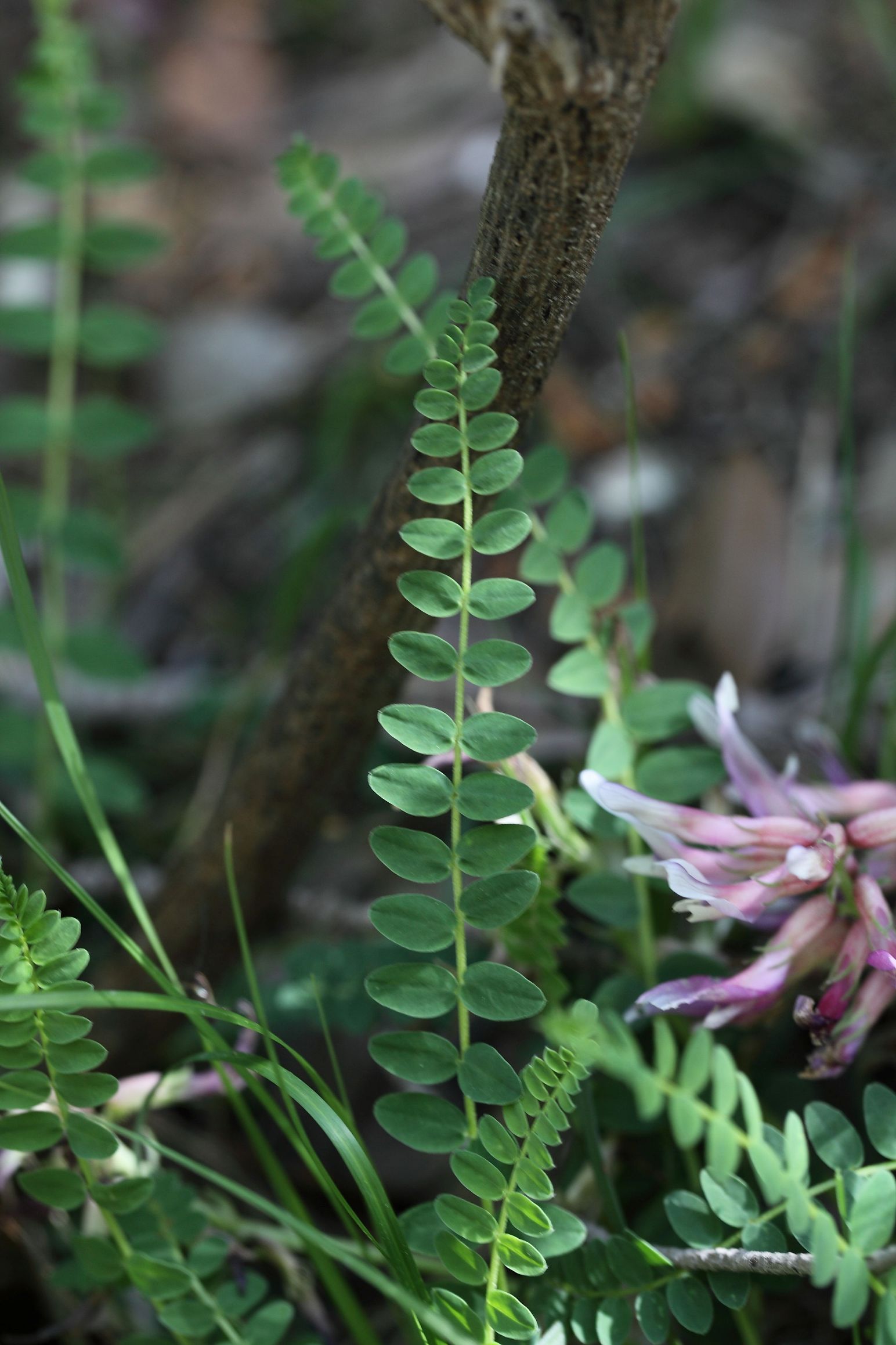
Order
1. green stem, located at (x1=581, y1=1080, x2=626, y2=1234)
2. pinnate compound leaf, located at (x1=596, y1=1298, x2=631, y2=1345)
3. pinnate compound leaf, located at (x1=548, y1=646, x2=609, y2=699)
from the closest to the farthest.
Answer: pinnate compound leaf, located at (x1=596, y1=1298, x2=631, y2=1345) < green stem, located at (x1=581, y1=1080, x2=626, y2=1234) < pinnate compound leaf, located at (x1=548, y1=646, x2=609, y2=699)

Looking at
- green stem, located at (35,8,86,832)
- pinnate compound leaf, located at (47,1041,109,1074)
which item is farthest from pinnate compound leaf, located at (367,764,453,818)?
green stem, located at (35,8,86,832)

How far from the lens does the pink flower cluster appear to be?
1151mm

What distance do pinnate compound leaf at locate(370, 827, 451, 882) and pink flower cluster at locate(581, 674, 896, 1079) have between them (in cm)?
20

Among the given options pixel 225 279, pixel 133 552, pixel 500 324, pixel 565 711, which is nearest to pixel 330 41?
pixel 225 279

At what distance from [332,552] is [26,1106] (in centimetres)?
162

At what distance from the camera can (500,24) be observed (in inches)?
32.3

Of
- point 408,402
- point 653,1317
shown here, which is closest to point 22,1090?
point 653,1317

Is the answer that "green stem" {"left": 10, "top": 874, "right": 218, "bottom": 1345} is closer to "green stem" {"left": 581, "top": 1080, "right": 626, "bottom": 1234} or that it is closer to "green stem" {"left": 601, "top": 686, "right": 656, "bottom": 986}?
"green stem" {"left": 581, "top": 1080, "right": 626, "bottom": 1234}

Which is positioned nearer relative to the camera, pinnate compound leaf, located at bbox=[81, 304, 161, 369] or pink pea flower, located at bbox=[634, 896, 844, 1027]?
pink pea flower, located at bbox=[634, 896, 844, 1027]

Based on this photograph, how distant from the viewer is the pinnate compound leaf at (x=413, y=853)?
1095 mm

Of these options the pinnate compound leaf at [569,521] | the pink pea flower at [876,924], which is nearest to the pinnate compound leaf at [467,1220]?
the pink pea flower at [876,924]

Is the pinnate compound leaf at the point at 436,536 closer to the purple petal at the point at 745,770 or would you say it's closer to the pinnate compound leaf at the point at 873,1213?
the purple petal at the point at 745,770

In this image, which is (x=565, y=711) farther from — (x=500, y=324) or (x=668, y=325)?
(x=668, y=325)

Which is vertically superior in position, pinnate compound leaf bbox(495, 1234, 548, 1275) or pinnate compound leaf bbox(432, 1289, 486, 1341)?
pinnate compound leaf bbox(495, 1234, 548, 1275)
